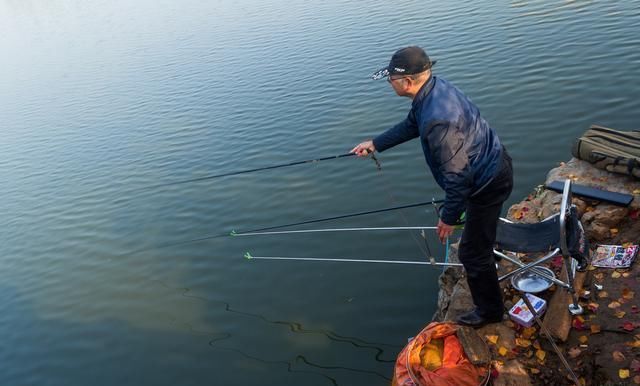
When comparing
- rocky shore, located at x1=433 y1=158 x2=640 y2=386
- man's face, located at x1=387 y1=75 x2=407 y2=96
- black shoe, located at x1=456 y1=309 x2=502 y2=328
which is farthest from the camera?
black shoe, located at x1=456 y1=309 x2=502 y2=328

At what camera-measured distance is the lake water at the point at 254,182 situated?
7.26m

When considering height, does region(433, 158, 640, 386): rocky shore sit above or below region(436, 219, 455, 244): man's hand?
below

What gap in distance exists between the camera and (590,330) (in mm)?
4836

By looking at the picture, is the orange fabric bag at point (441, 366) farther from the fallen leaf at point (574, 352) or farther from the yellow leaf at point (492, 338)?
the fallen leaf at point (574, 352)

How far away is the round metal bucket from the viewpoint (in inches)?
212

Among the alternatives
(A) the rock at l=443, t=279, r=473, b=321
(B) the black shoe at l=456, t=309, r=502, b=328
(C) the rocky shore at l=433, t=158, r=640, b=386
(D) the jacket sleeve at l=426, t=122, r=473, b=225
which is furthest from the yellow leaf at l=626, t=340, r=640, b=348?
(D) the jacket sleeve at l=426, t=122, r=473, b=225

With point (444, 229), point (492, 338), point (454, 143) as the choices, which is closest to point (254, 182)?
point (492, 338)

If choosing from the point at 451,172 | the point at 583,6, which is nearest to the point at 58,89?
the point at 583,6

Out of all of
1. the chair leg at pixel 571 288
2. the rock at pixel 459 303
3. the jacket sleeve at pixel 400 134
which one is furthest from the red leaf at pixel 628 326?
the jacket sleeve at pixel 400 134

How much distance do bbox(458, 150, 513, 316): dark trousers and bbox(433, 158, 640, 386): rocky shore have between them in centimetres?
51

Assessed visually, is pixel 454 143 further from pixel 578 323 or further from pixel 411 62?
pixel 578 323

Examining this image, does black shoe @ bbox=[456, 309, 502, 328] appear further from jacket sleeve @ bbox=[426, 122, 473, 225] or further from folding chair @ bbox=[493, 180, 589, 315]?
jacket sleeve @ bbox=[426, 122, 473, 225]

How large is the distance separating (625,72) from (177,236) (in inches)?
385

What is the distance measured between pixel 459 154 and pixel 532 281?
6.94 ft
